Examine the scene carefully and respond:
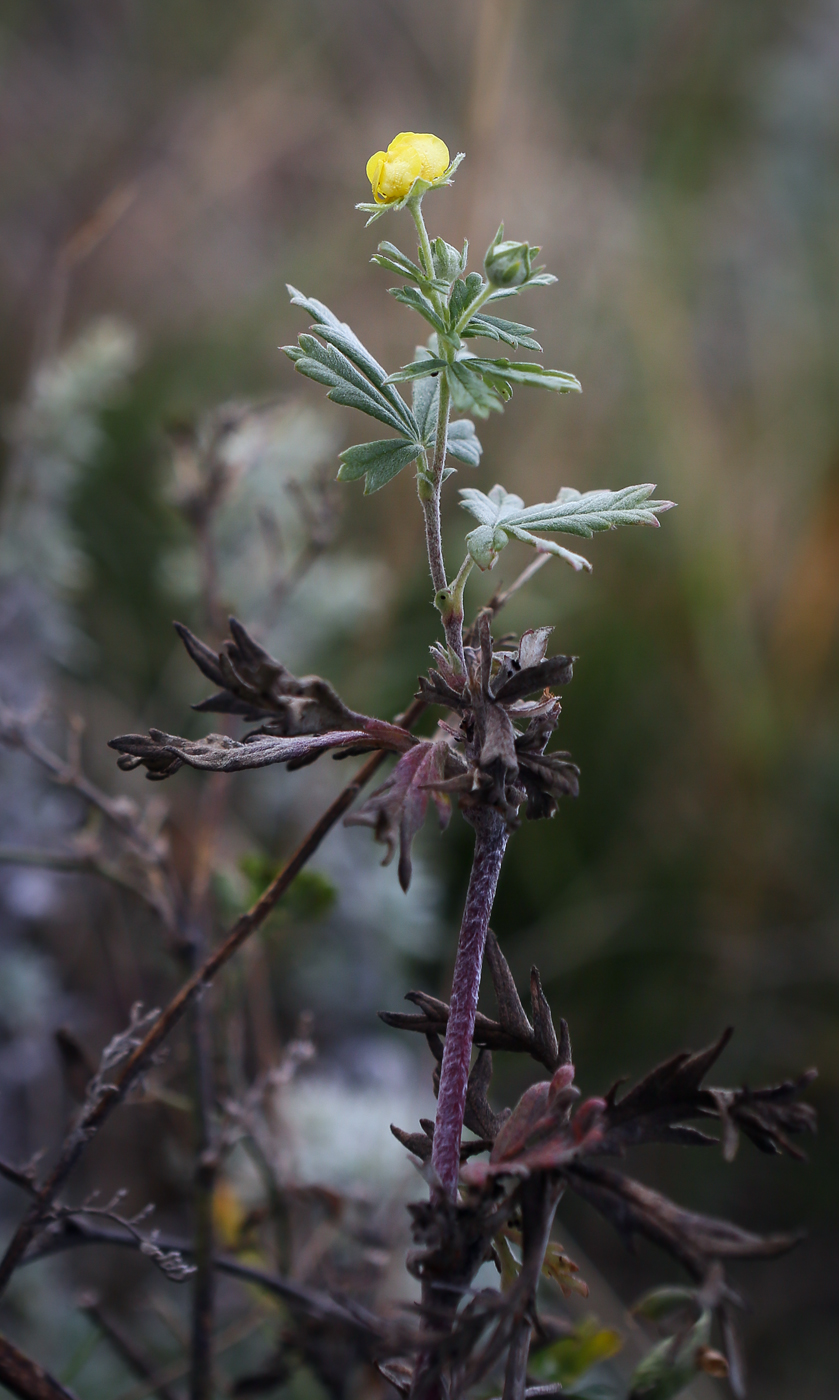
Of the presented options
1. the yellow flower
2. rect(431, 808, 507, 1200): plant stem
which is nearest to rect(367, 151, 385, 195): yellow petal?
the yellow flower

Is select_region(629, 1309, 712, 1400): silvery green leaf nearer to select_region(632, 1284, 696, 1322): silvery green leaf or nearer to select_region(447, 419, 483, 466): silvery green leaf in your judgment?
select_region(632, 1284, 696, 1322): silvery green leaf

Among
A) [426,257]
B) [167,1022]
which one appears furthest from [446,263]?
[167,1022]

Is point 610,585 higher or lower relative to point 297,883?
higher

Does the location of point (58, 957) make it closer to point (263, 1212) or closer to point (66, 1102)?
point (66, 1102)

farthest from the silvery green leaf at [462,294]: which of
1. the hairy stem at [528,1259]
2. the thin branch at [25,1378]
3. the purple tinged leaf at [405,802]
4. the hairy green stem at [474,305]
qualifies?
the thin branch at [25,1378]

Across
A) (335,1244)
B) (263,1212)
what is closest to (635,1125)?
(263,1212)

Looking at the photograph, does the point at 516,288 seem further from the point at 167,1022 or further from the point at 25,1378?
the point at 25,1378

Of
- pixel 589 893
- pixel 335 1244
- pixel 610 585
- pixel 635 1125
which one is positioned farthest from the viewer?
pixel 610 585
